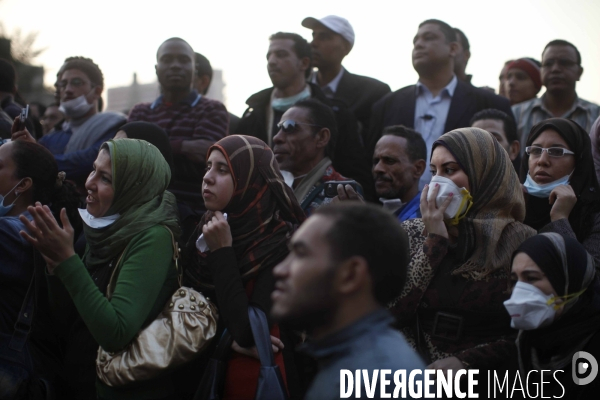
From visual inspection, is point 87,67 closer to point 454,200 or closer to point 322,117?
point 322,117

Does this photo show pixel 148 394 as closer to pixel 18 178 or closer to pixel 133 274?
pixel 133 274

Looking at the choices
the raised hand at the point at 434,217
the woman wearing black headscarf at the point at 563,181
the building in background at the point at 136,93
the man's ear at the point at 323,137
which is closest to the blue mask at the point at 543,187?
the woman wearing black headscarf at the point at 563,181

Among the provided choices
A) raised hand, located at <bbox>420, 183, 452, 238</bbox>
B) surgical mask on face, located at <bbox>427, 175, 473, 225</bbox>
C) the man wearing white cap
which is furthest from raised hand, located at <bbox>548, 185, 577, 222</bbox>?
the man wearing white cap

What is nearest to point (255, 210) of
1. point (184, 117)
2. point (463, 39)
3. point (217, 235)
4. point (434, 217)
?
point (217, 235)

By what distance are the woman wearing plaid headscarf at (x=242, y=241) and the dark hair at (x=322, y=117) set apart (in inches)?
55.0

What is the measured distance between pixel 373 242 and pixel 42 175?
309cm

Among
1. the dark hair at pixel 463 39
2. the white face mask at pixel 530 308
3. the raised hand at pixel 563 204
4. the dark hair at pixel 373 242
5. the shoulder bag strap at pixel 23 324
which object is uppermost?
the dark hair at pixel 463 39

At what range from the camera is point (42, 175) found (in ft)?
16.0

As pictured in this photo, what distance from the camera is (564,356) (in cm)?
366

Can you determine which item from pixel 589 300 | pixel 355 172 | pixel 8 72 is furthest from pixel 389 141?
pixel 8 72

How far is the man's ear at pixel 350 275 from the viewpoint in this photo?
2.58 m

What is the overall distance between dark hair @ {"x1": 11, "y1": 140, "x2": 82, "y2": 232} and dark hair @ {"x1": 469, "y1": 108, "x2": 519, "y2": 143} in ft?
11.0

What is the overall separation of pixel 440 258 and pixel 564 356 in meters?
0.80

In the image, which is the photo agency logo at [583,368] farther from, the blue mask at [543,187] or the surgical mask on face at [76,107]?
the surgical mask on face at [76,107]
